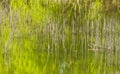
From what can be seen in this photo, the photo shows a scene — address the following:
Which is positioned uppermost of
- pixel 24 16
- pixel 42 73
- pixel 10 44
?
pixel 24 16

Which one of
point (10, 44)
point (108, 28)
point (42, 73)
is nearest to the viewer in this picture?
point (42, 73)

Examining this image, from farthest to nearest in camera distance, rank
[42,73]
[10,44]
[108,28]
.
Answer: [108,28]
[10,44]
[42,73]

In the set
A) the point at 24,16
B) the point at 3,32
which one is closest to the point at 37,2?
the point at 24,16

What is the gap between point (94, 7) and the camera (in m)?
5.55

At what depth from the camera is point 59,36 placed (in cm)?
528

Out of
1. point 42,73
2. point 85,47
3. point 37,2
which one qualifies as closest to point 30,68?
point 42,73

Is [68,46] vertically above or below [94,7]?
below

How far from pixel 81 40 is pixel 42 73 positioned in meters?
0.84

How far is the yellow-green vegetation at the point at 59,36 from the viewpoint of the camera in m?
4.78

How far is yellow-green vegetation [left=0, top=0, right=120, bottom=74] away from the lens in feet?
15.7

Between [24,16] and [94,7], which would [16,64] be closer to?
[24,16]

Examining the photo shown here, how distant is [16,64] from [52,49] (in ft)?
1.77

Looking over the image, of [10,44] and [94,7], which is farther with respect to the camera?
[94,7]

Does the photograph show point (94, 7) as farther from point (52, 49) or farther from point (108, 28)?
point (52, 49)
